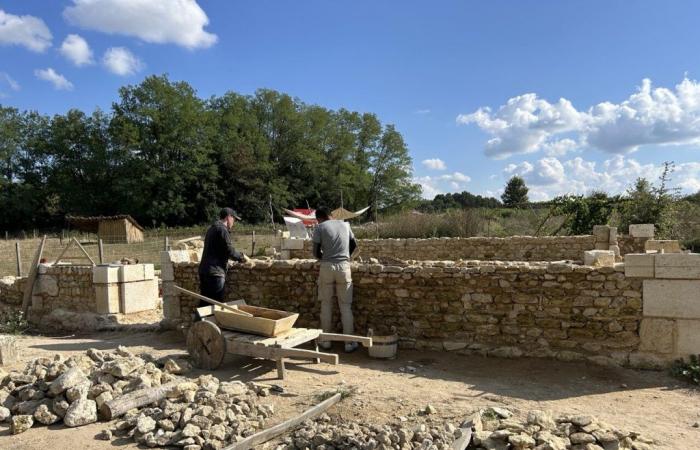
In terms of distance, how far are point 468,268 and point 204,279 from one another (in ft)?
12.2

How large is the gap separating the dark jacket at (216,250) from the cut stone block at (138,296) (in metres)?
3.29

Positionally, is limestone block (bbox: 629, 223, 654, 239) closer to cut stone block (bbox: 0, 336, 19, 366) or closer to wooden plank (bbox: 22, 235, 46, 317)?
cut stone block (bbox: 0, 336, 19, 366)

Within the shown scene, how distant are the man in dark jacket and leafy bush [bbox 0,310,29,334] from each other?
4825 mm

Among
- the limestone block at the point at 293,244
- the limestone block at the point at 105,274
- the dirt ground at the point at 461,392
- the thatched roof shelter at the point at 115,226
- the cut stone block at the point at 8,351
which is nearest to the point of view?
the dirt ground at the point at 461,392

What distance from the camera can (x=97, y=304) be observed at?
9562 mm

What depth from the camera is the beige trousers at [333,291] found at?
6.82 m

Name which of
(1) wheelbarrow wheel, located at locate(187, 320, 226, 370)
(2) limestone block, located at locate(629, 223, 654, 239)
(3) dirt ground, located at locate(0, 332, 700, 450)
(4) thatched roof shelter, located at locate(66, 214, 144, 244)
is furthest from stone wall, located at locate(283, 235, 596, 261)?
(4) thatched roof shelter, located at locate(66, 214, 144, 244)

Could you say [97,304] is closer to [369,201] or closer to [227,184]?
[227,184]

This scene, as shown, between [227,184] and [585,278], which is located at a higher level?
[227,184]

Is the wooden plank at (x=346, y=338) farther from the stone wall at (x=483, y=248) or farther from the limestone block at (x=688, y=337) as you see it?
the stone wall at (x=483, y=248)

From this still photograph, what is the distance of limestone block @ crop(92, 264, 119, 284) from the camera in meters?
9.37

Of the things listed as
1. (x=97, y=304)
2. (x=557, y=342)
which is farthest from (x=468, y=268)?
(x=97, y=304)

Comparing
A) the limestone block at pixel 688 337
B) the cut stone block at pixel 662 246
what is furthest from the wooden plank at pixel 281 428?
the cut stone block at pixel 662 246

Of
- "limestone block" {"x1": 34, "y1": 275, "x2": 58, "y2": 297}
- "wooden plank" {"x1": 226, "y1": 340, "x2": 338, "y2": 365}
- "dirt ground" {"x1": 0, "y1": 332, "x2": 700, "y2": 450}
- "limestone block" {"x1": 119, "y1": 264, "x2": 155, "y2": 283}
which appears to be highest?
"limestone block" {"x1": 119, "y1": 264, "x2": 155, "y2": 283}
